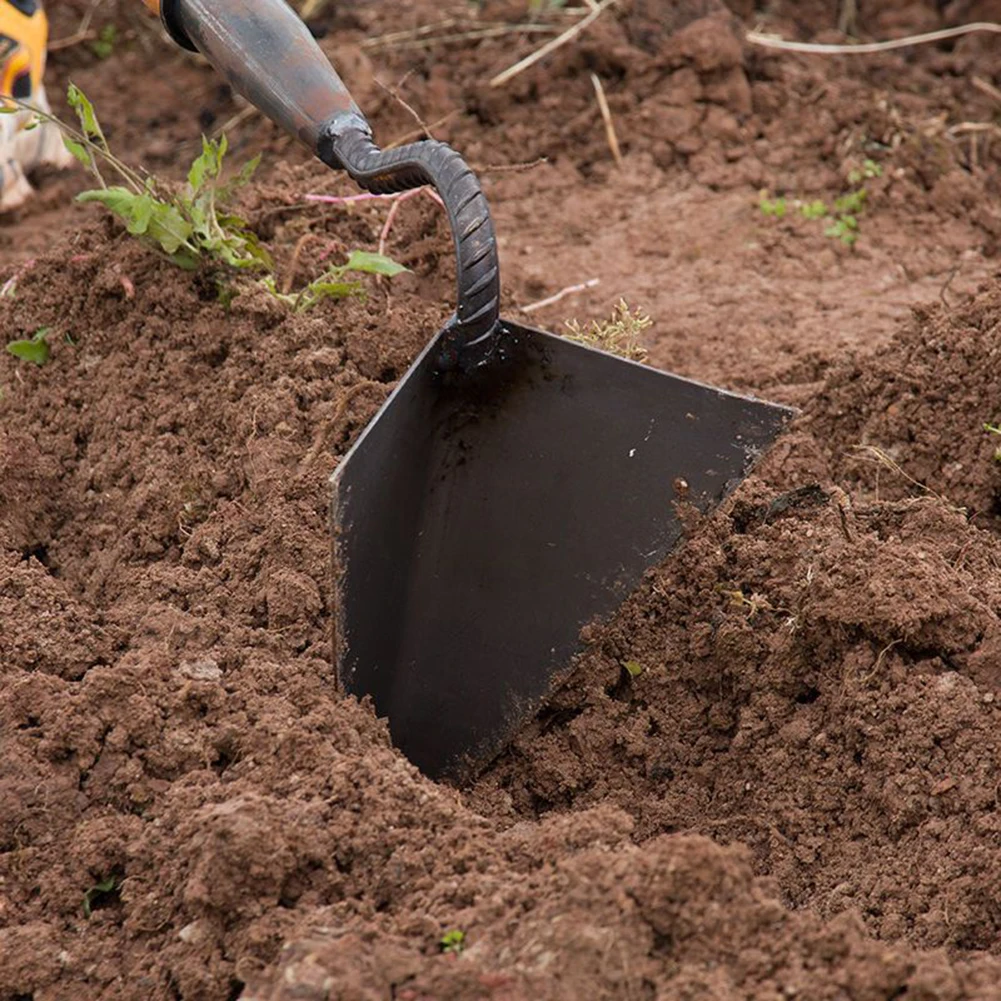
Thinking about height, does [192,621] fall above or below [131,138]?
above

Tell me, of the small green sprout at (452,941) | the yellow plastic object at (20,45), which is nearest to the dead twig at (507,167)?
the yellow plastic object at (20,45)

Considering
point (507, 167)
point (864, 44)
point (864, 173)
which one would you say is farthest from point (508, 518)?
point (864, 44)

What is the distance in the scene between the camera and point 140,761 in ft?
7.98

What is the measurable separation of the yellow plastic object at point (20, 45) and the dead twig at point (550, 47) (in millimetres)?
1532

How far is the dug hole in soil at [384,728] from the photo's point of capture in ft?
6.69

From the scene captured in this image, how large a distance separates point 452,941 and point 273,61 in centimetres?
163

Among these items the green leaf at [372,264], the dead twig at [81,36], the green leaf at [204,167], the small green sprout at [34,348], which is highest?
the green leaf at [204,167]

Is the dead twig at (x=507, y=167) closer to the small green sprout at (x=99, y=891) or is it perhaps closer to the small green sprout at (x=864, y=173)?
the small green sprout at (x=864, y=173)

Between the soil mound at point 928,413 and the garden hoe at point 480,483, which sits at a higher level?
the garden hoe at point 480,483

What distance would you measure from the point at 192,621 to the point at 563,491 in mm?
717

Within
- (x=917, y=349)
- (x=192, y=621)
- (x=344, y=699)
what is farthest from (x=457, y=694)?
(x=917, y=349)

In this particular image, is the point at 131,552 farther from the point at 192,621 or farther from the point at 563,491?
the point at 563,491

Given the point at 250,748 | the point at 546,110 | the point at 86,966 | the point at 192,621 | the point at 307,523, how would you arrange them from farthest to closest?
the point at 546,110
the point at 307,523
the point at 192,621
the point at 250,748
the point at 86,966

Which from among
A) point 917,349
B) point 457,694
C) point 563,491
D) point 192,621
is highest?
point 192,621
